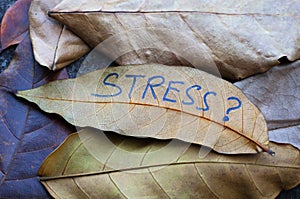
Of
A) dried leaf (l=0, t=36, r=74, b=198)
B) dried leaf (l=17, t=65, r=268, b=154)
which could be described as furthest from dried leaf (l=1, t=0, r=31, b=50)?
dried leaf (l=17, t=65, r=268, b=154)

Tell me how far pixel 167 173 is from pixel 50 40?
0.39 meters

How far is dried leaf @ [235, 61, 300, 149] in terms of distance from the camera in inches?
42.9

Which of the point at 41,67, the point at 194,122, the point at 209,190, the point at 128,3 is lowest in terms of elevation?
the point at 209,190

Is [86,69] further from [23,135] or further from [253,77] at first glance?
[253,77]

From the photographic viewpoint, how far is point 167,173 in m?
1.04

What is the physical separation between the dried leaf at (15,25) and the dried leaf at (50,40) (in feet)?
0.11

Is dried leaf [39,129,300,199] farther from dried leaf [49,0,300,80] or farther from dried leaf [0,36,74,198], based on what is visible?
dried leaf [49,0,300,80]

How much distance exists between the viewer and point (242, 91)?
1.08 meters

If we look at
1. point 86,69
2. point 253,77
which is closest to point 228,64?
point 253,77

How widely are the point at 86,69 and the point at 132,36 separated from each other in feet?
0.50

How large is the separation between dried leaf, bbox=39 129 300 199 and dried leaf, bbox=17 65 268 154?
0.03 metres

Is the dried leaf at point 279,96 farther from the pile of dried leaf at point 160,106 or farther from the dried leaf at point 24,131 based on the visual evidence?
the dried leaf at point 24,131

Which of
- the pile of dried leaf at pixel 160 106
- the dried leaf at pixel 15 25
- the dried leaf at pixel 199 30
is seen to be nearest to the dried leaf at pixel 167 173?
the pile of dried leaf at pixel 160 106

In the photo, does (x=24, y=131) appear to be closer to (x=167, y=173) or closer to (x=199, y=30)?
(x=167, y=173)
